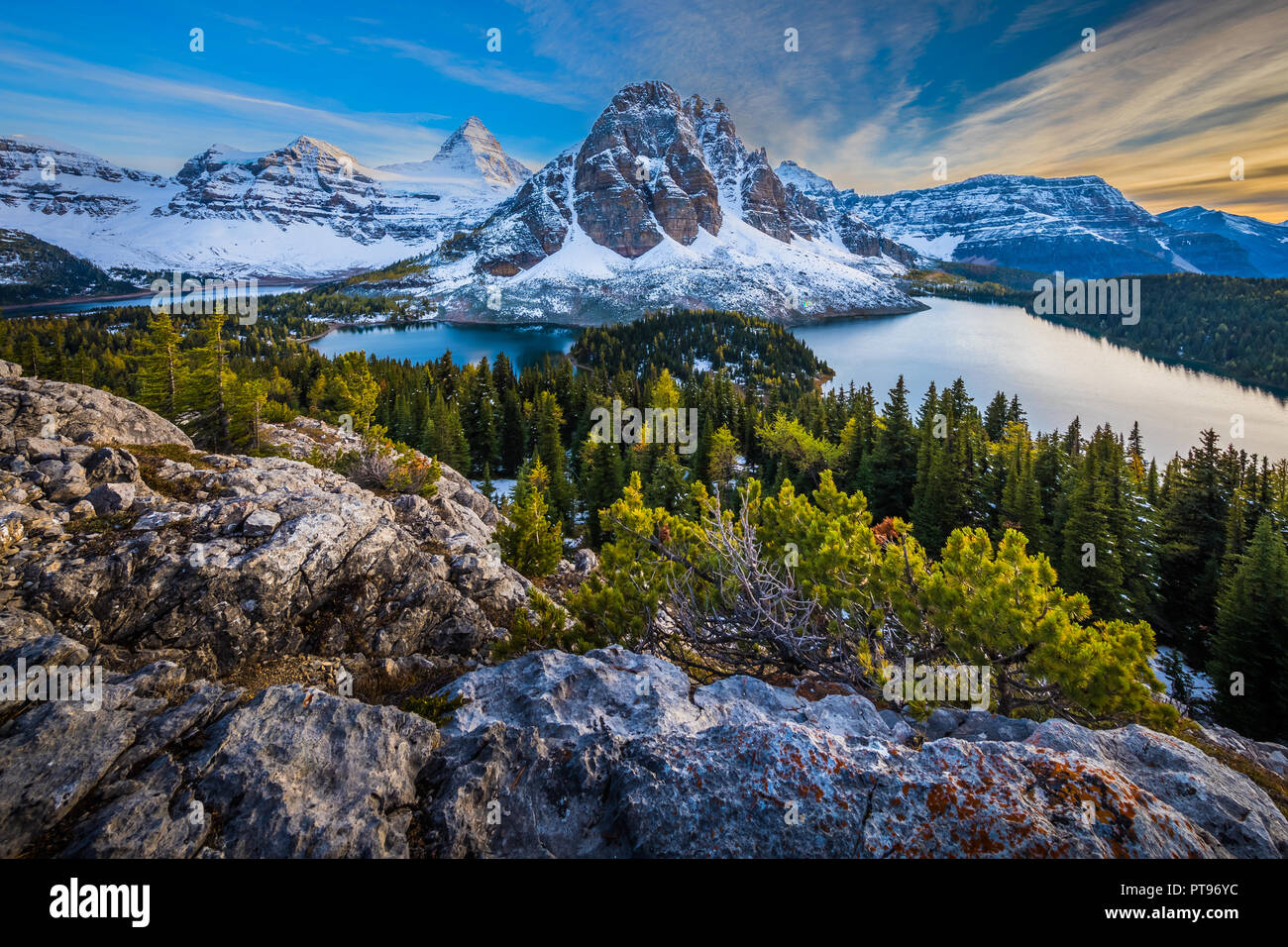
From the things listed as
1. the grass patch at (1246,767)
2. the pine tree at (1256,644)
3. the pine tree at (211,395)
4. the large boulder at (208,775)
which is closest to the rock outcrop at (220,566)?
the large boulder at (208,775)

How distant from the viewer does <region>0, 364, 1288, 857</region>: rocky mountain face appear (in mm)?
4520

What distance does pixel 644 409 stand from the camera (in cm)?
6988

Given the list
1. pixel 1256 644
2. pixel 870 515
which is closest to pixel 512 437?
pixel 870 515

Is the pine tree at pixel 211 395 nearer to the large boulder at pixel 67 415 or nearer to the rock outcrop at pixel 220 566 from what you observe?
the large boulder at pixel 67 415

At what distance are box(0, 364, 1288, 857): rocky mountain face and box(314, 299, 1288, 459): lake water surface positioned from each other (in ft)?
320

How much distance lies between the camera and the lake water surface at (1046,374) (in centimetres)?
8994

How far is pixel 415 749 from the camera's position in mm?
5762

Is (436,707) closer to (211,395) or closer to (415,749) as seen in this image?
(415,749)

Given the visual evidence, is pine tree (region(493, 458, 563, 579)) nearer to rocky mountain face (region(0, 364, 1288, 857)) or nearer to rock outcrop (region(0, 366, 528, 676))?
rock outcrop (region(0, 366, 528, 676))

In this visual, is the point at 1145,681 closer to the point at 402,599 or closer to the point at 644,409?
the point at 402,599

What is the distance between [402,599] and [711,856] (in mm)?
7819

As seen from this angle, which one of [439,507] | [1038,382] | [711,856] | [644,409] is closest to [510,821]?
[711,856]

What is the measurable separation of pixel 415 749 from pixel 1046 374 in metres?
158

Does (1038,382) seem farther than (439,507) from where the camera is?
Yes
